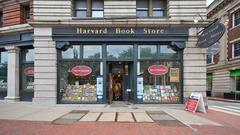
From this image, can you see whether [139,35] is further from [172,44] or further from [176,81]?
[176,81]

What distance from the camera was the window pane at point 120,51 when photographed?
16750mm

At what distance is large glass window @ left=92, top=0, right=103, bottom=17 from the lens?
17156 mm

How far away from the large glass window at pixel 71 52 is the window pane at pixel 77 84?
450 millimetres

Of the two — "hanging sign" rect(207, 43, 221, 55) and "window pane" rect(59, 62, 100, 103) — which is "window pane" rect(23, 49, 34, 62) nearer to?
"window pane" rect(59, 62, 100, 103)

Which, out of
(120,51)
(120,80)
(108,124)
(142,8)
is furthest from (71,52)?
(108,124)

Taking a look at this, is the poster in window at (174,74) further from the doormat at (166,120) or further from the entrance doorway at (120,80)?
the doormat at (166,120)

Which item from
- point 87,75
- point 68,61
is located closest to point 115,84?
point 87,75

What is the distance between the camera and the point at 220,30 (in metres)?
13.0

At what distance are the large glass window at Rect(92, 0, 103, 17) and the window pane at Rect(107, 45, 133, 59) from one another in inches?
89.5

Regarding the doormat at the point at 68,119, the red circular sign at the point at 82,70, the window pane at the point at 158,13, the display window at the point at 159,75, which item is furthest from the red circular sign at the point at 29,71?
the window pane at the point at 158,13

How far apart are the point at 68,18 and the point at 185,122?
9.54 m

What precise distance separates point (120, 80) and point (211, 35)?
7422 mm

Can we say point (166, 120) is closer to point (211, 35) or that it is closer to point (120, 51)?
point (211, 35)

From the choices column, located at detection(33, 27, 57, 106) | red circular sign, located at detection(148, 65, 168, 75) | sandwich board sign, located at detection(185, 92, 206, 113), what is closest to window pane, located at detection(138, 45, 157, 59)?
red circular sign, located at detection(148, 65, 168, 75)
